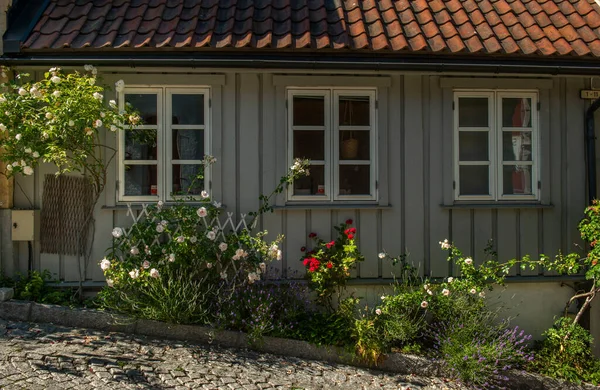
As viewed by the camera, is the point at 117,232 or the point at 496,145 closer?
the point at 117,232

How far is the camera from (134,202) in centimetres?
725

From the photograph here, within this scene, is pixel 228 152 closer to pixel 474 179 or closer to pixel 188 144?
pixel 188 144

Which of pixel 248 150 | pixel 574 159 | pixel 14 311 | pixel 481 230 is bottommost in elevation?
pixel 14 311

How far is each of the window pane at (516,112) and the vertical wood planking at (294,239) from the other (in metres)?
2.99

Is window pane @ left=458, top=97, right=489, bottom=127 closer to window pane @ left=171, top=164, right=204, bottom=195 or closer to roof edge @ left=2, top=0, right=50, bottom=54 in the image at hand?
window pane @ left=171, top=164, right=204, bottom=195

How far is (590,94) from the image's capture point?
7.63m

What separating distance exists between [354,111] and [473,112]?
5.24 ft

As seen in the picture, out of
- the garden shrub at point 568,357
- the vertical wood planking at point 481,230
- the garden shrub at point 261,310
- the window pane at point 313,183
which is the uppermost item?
the window pane at point 313,183

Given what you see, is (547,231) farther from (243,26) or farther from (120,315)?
(120,315)

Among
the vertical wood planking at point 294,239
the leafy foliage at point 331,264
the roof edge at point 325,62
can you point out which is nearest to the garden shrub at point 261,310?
the leafy foliage at point 331,264

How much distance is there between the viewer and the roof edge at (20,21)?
6.89 meters

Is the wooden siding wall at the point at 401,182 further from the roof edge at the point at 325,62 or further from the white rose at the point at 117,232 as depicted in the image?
the white rose at the point at 117,232

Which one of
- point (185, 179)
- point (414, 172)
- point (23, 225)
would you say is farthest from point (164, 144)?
point (414, 172)

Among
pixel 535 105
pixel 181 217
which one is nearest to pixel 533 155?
pixel 535 105
